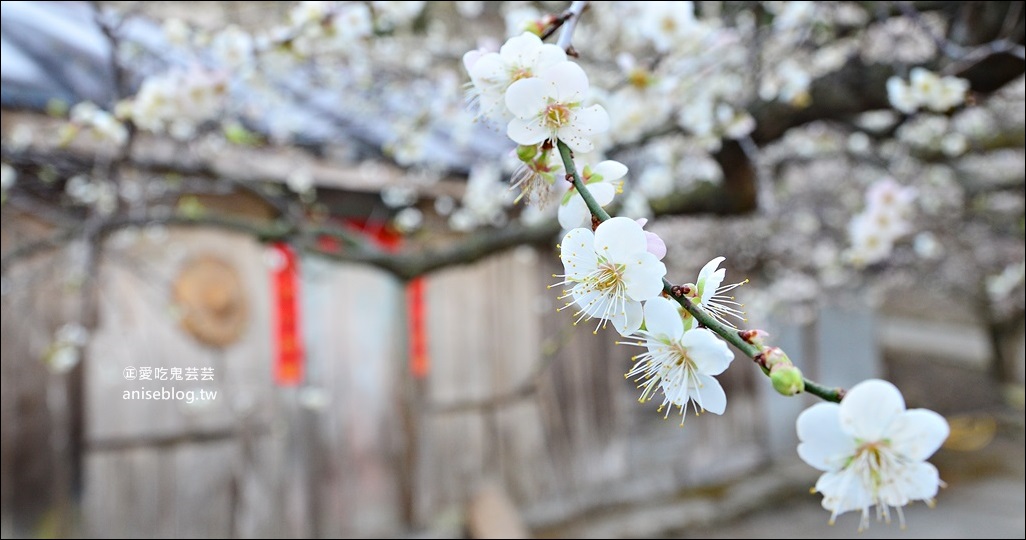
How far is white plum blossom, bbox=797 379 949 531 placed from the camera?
27.1 inches

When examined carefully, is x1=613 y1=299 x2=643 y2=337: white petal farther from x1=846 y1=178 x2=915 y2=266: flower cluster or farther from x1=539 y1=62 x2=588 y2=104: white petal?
x1=846 y1=178 x2=915 y2=266: flower cluster

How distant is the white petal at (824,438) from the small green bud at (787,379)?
0.08 m

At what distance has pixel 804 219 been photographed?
528 cm

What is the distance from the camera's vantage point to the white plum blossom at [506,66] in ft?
2.88

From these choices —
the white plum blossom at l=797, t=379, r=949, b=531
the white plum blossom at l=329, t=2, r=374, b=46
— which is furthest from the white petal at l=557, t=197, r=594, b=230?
the white plum blossom at l=329, t=2, r=374, b=46

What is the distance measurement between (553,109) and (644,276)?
0.26 meters

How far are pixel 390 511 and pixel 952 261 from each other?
19.2 feet

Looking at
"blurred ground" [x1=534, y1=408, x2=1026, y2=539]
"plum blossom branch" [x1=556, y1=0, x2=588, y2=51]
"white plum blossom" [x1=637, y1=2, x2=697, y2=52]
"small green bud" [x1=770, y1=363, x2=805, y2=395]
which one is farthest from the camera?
"blurred ground" [x1=534, y1=408, x2=1026, y2=539]

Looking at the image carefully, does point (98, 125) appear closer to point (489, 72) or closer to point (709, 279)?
point (489, 72)

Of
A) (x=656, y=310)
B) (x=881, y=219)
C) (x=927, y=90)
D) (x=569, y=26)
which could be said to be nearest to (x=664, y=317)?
(x=656, y=310)

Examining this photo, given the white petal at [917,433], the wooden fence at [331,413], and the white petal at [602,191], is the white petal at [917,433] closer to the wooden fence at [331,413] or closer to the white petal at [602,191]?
the white petal at [602,191]

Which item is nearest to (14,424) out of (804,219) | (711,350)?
(711,350)

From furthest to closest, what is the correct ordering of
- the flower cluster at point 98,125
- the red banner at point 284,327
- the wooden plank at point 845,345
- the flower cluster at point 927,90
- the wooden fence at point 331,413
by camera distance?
the wooden plank at point 845,345 → the red banner at point 284,327 → the wooden fence at point 331,413 → the flower cluster at point 98,125 → the flower cluster at point 927,90

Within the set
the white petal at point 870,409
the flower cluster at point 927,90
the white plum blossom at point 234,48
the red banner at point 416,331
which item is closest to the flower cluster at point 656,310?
the white petal at point 870,409
